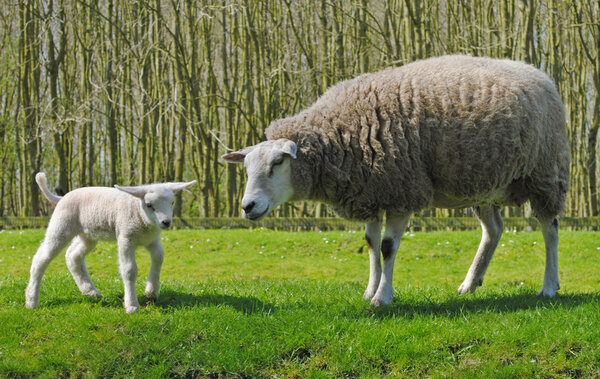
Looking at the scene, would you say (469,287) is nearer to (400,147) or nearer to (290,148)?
(400,147)

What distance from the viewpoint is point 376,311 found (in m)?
5.44

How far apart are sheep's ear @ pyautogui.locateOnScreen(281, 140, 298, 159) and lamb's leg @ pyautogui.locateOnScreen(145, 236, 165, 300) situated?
1.43 m

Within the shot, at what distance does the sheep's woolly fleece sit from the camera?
5.61 metres

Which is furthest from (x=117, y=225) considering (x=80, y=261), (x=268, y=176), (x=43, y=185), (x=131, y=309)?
(x=268, y=176)

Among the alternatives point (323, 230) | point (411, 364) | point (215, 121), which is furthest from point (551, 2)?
point (411, 364)

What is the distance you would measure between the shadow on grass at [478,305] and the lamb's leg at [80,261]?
9.13ft

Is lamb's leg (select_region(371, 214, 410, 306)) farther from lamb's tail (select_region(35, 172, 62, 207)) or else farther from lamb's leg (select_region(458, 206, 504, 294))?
lamb's tail (select_region(35, 172, 62, 207))

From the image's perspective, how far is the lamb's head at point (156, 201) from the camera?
16.6 ft

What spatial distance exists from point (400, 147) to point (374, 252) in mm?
1084

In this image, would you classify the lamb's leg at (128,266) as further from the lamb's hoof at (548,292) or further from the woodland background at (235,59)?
the woodland background at (235,59)

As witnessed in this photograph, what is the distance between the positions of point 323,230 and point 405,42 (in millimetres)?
5717

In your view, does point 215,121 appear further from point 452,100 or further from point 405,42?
point 452,100

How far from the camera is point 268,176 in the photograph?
5.36m

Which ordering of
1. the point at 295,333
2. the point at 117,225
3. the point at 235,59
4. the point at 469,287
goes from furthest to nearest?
the point at 235,59
the point at 469,287
the point at 117,225
the point at 295,333
